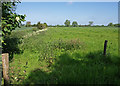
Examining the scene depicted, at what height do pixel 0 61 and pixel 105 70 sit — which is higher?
pixel 0 61

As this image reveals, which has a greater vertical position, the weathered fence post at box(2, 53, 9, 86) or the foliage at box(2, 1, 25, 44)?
the foliage at box(2, 1, 25, 44)

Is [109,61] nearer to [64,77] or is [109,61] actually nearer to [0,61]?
[64,77]

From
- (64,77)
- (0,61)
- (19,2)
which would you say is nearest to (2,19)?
(19,2)

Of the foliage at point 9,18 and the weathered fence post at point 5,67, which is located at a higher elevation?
the foliage at point 9,18

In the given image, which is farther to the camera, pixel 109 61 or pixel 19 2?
pixel 109 61

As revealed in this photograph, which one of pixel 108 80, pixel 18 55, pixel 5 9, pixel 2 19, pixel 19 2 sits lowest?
pixel 108 80

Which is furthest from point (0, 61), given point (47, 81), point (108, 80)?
point (108, 80)

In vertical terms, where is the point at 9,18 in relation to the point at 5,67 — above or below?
above

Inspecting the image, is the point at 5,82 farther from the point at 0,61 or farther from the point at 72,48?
the point at 72,48

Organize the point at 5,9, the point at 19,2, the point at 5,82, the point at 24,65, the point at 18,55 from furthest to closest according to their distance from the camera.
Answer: the point at 18,55, the point at 24,65, the point at 19,2, the point at 5,9, the point at 5,82

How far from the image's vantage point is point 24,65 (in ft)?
15.8

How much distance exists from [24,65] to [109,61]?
4.23 meters

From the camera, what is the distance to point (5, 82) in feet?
11.2

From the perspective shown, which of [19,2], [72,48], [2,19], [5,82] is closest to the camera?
[5,82]
